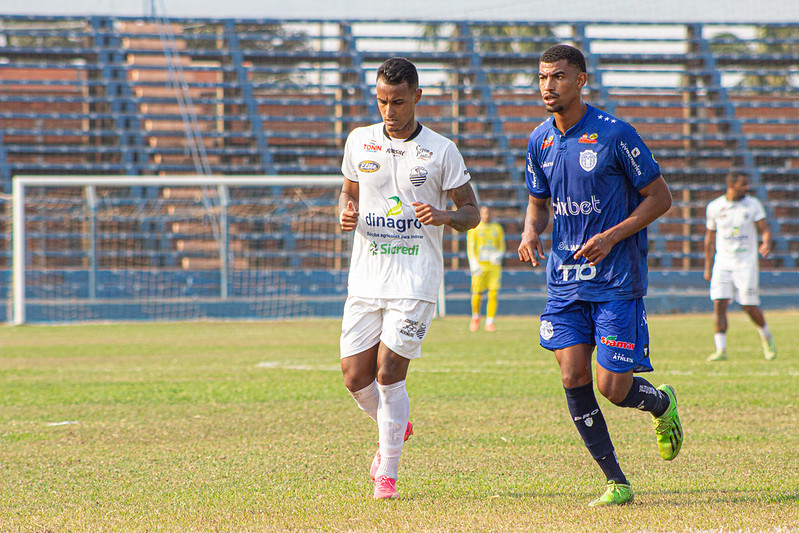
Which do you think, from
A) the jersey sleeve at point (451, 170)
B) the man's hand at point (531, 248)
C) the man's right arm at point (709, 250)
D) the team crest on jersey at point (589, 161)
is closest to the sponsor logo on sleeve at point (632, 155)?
the team crest on jersey at point (589, 161)

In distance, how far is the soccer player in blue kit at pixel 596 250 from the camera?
14.4ft

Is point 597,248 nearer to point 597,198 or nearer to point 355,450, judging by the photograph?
point 597,198

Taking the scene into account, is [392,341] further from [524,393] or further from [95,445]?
[524,393]

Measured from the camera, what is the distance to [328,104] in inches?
1062

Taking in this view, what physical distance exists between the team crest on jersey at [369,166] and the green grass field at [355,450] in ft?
5.24

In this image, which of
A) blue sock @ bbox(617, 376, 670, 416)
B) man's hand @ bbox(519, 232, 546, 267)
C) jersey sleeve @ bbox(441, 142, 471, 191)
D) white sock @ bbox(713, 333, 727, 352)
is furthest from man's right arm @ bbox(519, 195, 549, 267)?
white sock @ bbox(713, 333, 727, 352)

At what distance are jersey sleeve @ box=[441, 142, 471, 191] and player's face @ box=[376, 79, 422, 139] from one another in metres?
0.25

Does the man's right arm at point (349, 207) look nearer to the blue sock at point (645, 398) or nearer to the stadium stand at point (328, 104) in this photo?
the blue sock at point (645, 398)

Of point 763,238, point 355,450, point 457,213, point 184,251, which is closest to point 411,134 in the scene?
point 457,213

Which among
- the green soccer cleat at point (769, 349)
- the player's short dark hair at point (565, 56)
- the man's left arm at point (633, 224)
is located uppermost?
the player's short dark hair at point (565, 56)

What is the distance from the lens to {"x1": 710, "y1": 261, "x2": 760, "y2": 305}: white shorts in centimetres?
1166

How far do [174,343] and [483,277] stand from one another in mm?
6101

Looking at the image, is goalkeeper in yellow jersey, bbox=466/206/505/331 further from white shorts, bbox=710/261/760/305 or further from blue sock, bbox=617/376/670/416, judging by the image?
blue sock, bbox=617/376/670/416

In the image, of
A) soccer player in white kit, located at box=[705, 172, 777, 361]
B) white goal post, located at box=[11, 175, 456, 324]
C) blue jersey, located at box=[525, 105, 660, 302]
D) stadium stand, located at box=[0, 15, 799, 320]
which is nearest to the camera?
blue jersey, located at box=[525, 105, 660, 302]
